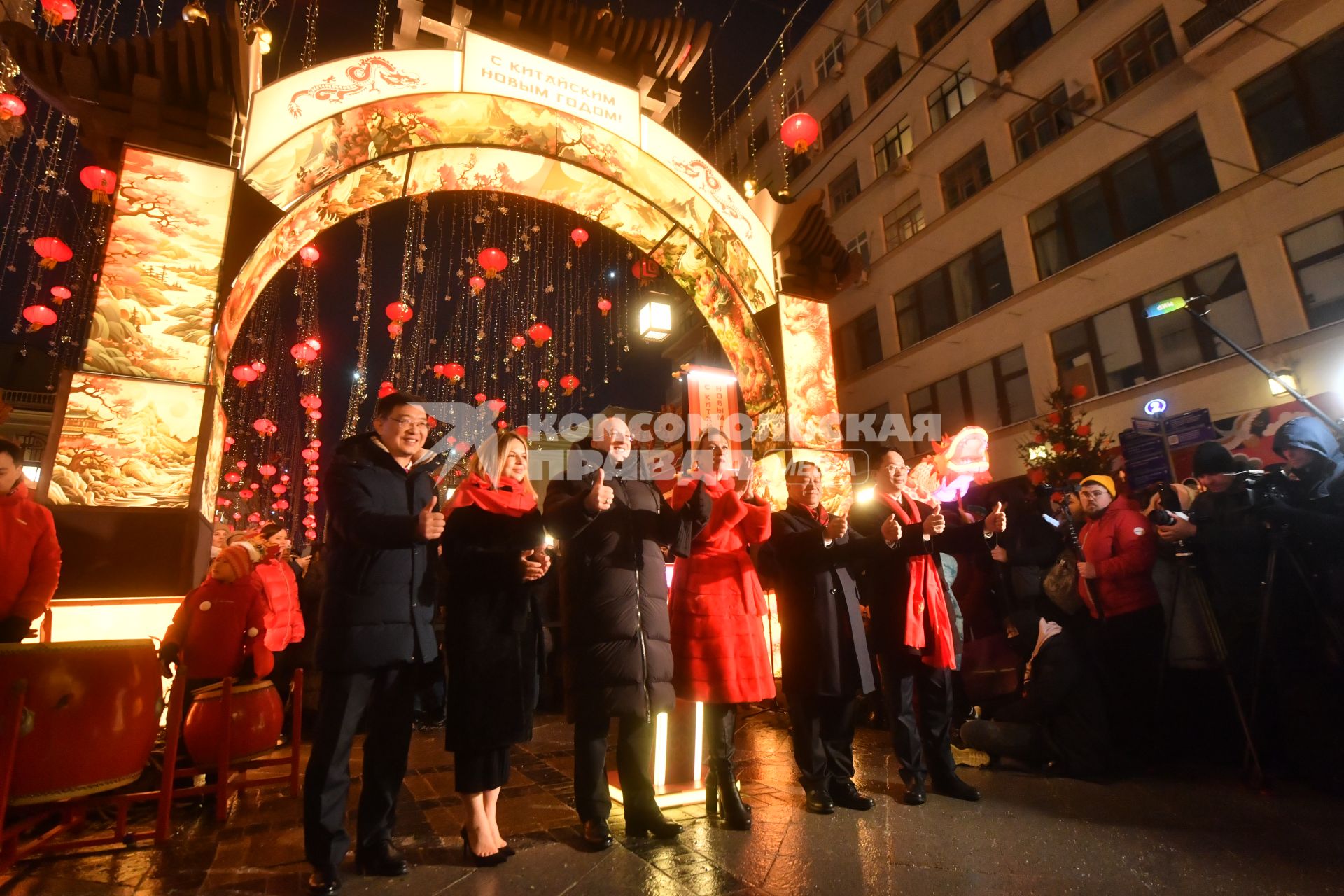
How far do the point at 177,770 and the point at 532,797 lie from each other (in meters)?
2.03

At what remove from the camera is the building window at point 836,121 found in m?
22.4

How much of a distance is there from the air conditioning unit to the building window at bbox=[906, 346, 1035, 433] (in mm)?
5780

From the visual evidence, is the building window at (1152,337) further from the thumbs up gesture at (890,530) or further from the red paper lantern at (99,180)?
the red paper lantern at (99,180)

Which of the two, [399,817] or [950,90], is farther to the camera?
[950,90]

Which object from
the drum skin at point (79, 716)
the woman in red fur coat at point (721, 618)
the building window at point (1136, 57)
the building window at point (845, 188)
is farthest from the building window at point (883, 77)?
the drum skin at point (79, 716)

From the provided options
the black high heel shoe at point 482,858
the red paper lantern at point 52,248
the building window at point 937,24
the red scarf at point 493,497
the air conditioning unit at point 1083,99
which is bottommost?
the black high heel shoe at point 482,858

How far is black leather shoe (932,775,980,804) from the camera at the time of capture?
369cm

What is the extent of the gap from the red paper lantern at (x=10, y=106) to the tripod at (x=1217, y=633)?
40.5 feet

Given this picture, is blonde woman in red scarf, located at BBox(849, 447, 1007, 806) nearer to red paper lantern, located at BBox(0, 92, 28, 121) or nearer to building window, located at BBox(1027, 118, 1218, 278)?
red paper lantern, located at BBox(0, 92, 28, 121)

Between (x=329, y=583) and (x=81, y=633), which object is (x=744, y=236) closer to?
(x=329, y=583)

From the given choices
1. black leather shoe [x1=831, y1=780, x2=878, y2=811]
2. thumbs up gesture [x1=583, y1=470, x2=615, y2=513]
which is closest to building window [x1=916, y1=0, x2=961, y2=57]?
thumbs up gesture [x1=583, y1=470, x2=615, y2=513]

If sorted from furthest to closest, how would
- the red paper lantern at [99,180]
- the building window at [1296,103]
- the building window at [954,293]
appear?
the building window at [954,293], the building window at [1296,103], the red paper lantern at [99,180]

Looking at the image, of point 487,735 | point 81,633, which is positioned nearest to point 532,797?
point 487,735

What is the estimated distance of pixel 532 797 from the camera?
3998 millimetres
